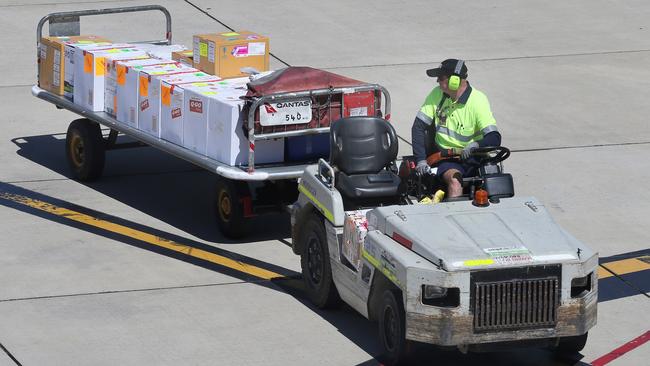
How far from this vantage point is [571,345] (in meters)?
9.51

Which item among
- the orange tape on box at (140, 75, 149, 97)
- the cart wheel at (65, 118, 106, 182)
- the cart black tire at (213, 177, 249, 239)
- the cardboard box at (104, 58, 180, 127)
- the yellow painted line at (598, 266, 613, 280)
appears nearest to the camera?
the yellow painted line at (598, 266, 613, 280)

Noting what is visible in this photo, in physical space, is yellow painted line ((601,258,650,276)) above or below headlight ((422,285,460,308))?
below

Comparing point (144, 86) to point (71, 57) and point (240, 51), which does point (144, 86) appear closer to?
point (240, 51)

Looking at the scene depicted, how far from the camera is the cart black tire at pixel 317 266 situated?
10461mm

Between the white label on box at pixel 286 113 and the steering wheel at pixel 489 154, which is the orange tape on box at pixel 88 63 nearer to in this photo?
the white label on box at pixel 286 113

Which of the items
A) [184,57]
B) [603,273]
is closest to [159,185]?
[184,57]

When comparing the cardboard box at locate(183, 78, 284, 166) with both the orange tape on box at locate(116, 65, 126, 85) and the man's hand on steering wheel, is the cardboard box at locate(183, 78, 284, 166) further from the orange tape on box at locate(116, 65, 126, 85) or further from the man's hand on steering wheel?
the man's hand on steering wheel

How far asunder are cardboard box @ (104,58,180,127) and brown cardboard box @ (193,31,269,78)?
0.93ft

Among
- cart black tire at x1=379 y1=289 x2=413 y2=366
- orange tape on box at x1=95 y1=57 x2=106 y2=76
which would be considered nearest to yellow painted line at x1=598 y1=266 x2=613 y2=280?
cart black tire at x1=379 y1=289 x2=413 y2=366

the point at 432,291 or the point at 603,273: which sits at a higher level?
the point at 432,291

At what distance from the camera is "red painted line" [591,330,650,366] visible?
381 inches

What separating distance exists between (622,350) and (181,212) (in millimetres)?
4994

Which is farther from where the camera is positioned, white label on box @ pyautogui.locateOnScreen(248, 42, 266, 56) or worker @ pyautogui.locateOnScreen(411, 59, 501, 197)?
white label on box @ pyautogui.locateOnScreen(248, 42, 266, 56)

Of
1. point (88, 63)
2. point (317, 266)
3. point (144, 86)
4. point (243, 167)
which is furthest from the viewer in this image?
point (88, 63)
